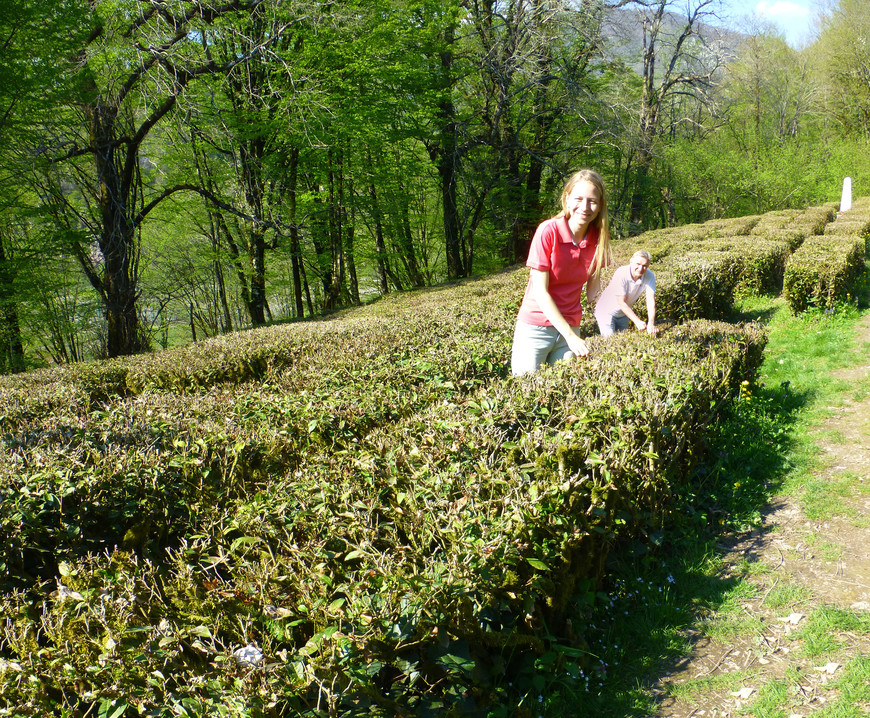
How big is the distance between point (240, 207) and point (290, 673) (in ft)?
47.7

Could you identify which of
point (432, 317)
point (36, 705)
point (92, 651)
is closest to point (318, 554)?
point (92, 651)

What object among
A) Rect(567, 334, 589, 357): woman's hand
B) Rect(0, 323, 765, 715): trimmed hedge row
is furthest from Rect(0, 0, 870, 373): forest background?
Rect(0, 323, 765, 715): trimmed hedge row

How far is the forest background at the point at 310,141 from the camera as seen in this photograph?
1080cm

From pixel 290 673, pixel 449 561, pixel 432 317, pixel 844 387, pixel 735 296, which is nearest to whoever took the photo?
pixel 290 673

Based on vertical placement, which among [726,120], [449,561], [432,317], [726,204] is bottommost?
[449,561]

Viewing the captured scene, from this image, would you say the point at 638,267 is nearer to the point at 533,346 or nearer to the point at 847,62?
the point at 533,346

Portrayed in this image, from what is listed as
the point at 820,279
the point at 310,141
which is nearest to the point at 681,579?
the point at 820,279

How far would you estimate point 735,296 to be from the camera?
426 inches

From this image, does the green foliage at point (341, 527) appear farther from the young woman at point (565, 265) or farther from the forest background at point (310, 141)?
the forest background at point (310, 141)

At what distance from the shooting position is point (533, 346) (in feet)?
13.9

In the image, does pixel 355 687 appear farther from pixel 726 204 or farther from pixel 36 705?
pixel 726 204

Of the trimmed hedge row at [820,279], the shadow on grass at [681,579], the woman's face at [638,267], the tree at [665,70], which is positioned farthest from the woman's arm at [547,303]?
the tree at [665,70]

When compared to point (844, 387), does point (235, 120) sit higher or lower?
higher

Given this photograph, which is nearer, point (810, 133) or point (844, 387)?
point (844, 387)
